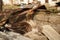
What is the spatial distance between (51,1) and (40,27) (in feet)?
1.89

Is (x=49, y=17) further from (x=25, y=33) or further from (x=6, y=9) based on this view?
(x=6, y=9)

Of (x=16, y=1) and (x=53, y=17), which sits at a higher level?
(x=16, y=1)

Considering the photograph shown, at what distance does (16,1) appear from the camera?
10.1 feet

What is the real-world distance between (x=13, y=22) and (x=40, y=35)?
770 millimetres

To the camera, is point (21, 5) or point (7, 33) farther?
point (21, 5)

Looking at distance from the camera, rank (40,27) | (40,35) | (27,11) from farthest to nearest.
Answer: (27,11) < (40,27) < (40,35)

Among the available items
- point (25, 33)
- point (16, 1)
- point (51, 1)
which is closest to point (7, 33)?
point (25, 33)

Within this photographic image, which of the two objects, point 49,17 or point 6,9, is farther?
point 6,9

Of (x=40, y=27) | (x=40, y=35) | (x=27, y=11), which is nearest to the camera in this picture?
(x=40, y=35)

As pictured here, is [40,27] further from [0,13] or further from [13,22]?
[0,13]

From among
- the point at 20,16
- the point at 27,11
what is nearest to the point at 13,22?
the point at 20,16

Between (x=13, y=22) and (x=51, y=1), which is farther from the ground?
(x=51, y=1)

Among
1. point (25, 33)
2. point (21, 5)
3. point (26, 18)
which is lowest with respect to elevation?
point (25, 33)

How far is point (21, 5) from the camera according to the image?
3.04 m
